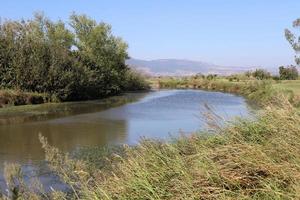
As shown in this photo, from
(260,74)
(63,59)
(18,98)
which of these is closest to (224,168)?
(18,98)

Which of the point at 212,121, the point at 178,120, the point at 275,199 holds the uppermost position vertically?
the point at 212,121

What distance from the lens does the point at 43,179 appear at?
11.5m

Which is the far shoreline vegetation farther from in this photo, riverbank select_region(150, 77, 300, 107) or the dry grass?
the dry grass

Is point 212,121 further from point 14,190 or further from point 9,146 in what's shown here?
point 9,146

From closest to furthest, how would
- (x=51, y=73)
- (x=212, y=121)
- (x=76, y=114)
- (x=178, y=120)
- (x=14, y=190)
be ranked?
(x=14, y=190) < (x=212, y=121) < (x=178, y=120) < (x=76, y=114) < (x=51, y=73)

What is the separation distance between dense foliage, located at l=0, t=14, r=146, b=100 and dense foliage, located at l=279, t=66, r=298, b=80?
20824 mm

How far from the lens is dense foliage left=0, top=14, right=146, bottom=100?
123 ft

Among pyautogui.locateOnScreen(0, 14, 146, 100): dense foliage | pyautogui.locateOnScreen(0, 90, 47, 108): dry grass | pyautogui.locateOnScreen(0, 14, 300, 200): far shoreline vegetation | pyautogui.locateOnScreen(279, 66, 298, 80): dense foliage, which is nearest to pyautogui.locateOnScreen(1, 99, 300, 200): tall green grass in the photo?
pyautogui.locateOnScreen(0, 14, 300, 200): far shoreline vegetation

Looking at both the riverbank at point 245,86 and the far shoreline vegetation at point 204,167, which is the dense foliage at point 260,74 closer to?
the riverbank at point 245,86

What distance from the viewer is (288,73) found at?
63.8 metres

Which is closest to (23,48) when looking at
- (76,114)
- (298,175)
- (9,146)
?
(76,114)

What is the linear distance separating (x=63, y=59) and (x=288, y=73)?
3357cm

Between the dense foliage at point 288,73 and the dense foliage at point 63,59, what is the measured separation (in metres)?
20.8

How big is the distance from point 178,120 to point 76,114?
709cm
